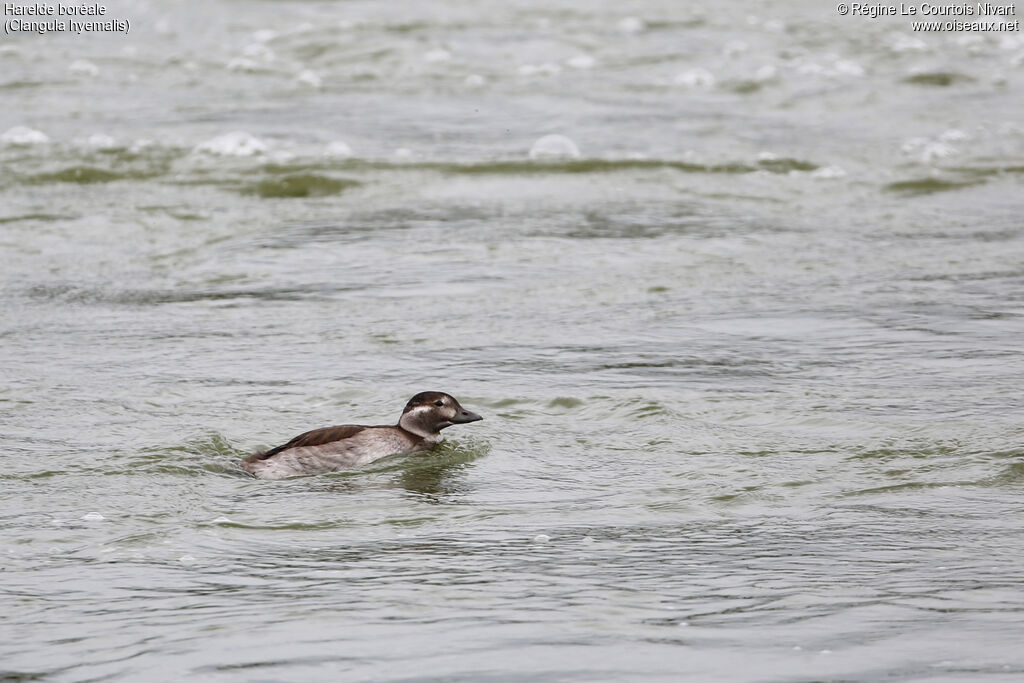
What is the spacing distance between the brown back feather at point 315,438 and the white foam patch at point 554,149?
9.96m

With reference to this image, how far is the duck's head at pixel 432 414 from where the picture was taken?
8.63 metres

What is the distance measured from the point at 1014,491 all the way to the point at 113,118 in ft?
48.4

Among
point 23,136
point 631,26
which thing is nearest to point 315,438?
point 23,136

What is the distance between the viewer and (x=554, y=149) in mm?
18109

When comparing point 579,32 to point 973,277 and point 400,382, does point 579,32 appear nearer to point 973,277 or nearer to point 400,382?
point 973,277

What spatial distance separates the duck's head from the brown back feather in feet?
1.40

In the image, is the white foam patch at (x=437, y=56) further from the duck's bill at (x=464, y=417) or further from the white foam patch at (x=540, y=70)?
the duck's bill at (x=464, y=417)

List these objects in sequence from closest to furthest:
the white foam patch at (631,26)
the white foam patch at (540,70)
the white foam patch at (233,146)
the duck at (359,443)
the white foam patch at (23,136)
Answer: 1. the duck at (359,443)
2. the white foam patch at (233,146)
3. the white foam patch at (23,136)
4. the white foam patch at (540,70)
5. the white foam patch at (631,26)

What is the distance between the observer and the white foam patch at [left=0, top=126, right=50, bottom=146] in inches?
738

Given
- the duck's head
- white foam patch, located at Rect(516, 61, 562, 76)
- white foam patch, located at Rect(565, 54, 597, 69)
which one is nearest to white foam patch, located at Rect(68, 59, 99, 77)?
white foam patch, located at Rect(516, 61, 562, 76)

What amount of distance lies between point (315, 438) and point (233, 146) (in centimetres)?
1071

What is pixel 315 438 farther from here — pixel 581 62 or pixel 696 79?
pixel 581 62

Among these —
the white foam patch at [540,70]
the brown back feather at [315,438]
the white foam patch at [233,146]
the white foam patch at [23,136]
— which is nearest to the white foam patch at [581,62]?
the white foam patch at [540,70]

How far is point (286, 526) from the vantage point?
728 centimetres
